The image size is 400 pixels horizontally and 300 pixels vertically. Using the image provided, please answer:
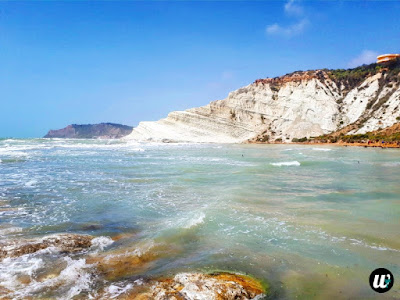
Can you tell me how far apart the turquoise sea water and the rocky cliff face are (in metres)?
53.1

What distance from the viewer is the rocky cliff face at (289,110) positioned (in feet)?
210

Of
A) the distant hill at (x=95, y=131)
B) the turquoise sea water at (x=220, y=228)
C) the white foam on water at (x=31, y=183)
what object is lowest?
the turquoise sea water at (x=220, y=228)

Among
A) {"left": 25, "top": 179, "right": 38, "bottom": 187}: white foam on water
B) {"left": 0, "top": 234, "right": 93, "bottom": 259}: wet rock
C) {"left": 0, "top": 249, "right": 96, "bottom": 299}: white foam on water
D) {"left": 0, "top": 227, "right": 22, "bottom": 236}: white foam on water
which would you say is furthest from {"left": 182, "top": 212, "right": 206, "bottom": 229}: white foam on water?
{"left": 25, "top": 179, "right": 38, "bottom": 187}: white foam on water

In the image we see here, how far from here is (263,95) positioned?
75812 millimetres

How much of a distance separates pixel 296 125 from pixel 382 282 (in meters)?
67.1

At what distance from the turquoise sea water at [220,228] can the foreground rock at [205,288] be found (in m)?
0.36

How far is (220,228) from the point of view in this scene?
809 cm

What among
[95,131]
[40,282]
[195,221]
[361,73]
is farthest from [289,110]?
[95,131]

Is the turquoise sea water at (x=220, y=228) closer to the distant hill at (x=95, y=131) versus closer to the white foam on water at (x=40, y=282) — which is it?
the white foam on water at (x=40, y=282)

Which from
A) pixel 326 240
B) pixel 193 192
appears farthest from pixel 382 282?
pixel 193 192

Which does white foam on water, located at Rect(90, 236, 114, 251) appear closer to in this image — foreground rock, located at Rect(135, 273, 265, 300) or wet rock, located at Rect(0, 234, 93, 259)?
wet rock, located at Rect(0, 234, 93, 259)

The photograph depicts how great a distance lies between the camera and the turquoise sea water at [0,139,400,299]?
520 cm

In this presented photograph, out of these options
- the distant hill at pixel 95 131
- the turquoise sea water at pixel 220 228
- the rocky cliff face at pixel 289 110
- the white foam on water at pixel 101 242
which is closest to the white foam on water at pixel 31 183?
the turquoise sea water at pixel 220 228

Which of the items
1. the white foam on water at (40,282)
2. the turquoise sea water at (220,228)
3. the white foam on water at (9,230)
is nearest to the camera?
the white foam on water at (40,282)
